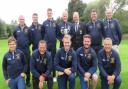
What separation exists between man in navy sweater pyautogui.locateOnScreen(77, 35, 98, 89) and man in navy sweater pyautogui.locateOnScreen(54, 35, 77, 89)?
236mm

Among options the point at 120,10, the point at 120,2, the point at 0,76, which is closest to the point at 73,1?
the point at 120,10

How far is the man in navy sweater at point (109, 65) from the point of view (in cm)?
1144

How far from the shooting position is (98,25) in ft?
44.2

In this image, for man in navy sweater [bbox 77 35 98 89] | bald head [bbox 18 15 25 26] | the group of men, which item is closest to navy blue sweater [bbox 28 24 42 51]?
bald head [bbox 18 15 25 26]

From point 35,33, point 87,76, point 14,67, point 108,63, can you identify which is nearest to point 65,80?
point 87,76

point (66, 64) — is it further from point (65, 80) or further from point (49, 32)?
point (49, 32)

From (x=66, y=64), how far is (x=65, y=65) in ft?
0.16

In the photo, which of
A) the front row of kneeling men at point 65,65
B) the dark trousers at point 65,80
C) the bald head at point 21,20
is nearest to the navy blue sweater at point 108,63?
the front row of kneeling men at point 65,65

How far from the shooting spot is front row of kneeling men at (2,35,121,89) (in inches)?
457

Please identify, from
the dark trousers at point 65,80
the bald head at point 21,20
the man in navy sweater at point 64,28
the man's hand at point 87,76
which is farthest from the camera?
the man in navy sweater at point 64,28

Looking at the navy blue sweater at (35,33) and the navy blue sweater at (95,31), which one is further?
the navy blue sweater at (35,33)

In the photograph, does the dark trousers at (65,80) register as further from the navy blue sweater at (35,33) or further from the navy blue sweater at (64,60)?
the navy blue sweater at (35,33)

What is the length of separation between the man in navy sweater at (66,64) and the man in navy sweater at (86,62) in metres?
0.24

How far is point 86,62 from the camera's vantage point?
1190cm
